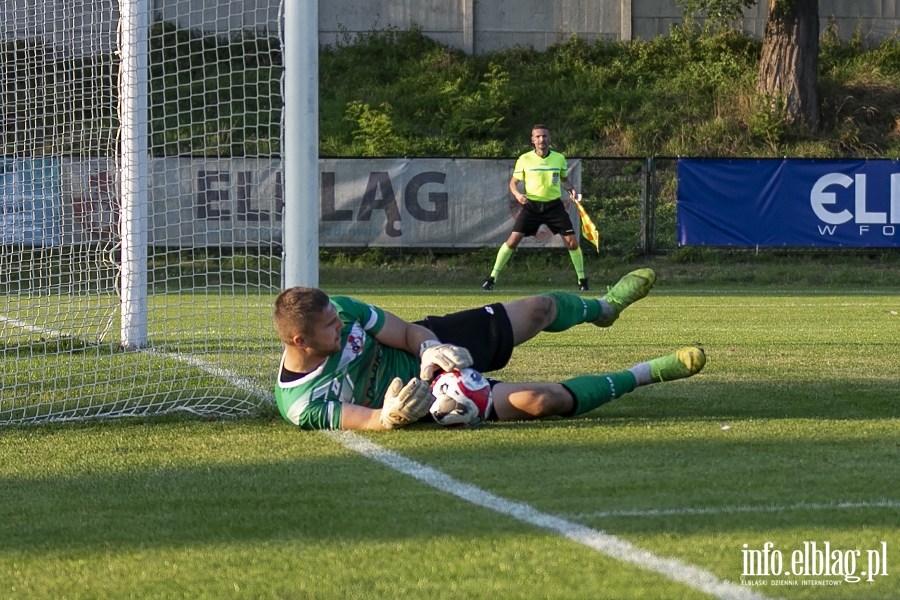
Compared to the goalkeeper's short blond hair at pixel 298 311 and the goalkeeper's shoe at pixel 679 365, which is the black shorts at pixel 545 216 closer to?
the goalkeeper's shoe at pixel 679 365

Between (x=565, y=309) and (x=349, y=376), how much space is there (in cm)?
128

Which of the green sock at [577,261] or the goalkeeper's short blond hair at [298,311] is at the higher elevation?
the goalkeeper's short blond hair at [298,311]

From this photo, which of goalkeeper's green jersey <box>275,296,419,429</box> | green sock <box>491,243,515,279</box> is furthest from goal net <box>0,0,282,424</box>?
green sock <box>491,243,515,279</box>

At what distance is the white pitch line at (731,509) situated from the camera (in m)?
3.64

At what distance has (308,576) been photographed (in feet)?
10.2

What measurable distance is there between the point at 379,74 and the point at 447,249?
32.9 feet

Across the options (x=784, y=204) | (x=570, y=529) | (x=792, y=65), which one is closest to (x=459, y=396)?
(x=570, y=529)

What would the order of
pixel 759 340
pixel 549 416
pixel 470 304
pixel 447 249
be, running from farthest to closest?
pixel 447 249 < pixel 470 304 < pixel 759 340 < pixel 549 416

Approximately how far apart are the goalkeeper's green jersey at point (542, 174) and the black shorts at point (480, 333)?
970cm

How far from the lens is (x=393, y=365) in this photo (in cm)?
536

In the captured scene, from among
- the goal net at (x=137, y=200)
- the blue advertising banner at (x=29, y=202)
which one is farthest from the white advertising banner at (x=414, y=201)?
the goal net at (x=137, y=200)

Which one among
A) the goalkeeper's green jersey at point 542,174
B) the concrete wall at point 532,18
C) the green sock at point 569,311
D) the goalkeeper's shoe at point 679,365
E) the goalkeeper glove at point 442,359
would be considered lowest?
the goalkeeper's shoe at point 679,365

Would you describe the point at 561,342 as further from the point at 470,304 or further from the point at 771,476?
the point at 771,476

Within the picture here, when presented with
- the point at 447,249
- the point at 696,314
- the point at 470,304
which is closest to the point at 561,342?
the point at 696,314
